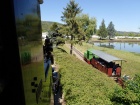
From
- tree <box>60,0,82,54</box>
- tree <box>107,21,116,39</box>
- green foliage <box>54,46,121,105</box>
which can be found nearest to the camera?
green foliage <box>54,46,121,105</box>

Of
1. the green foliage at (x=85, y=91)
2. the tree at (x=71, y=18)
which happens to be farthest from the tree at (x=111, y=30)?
the green foliage at (x=85, y=91)

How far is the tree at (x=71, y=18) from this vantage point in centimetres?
4222

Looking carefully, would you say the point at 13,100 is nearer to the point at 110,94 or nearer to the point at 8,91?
the point at 8,91

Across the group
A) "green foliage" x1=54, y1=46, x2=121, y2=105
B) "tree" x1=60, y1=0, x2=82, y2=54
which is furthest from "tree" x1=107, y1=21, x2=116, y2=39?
"green foliage" x1=54, y1=46, x2=121, y2=105

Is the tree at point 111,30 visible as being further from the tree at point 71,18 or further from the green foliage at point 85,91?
the green foliage at point 85,91

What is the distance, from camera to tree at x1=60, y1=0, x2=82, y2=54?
42.2 meters

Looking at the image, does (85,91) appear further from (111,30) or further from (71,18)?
(111,30)

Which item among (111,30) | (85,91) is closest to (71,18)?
(85,91)

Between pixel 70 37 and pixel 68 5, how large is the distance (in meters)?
8.08

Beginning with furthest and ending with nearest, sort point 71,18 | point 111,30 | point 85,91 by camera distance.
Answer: point 111,30
point 71,18
point 85,91

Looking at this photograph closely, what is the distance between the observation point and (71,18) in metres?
43.0

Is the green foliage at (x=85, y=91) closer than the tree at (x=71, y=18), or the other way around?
the green foliage at (x=85, y=91)

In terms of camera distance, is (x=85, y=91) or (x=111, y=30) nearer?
(x=85, y=91)

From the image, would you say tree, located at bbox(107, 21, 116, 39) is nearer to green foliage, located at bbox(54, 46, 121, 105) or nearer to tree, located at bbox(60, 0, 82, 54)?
tree, located at bbox(60, 0, 82, 54)
